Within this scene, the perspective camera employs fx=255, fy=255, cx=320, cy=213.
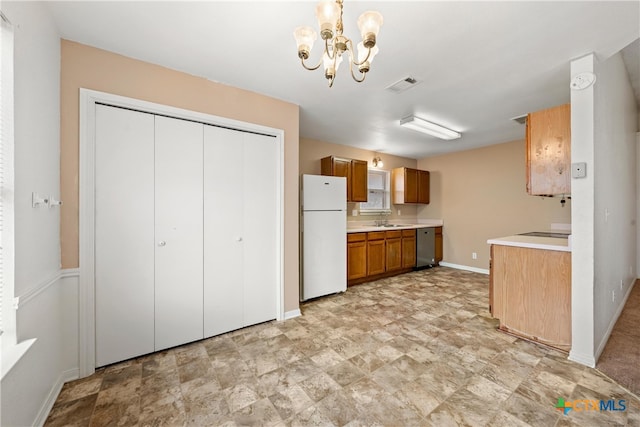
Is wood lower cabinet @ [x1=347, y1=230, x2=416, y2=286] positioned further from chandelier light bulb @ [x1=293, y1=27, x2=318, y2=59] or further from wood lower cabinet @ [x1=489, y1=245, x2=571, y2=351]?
chandelier light bulb @ [x1=293, y1=27, x2=318, y2=59]

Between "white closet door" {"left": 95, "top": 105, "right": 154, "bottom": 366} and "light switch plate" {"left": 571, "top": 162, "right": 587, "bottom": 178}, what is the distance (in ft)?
11.1

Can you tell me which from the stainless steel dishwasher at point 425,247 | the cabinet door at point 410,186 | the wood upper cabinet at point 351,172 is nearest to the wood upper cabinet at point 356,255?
the wood upper cabinet at point 351,172

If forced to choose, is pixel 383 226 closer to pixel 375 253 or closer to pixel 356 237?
pixel 375 253

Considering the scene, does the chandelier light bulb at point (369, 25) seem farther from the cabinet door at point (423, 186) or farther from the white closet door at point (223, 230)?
the cabinet door at point (423, 186)

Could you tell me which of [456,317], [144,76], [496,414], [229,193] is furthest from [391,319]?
[144,76]

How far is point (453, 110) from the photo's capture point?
10.1 feet

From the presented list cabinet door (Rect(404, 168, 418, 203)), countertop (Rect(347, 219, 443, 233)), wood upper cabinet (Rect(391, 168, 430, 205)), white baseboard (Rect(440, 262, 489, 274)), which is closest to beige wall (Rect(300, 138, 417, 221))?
countertop (Rect(347, 219, 443, 233))

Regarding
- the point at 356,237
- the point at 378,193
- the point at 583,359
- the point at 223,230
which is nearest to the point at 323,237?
the point at 356,237

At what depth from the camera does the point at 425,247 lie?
5.14 meters

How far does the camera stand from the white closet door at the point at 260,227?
103 inches

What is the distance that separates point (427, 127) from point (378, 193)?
6.75 ft

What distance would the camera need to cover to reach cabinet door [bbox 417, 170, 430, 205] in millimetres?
5535

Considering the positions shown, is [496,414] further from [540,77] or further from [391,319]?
[540,77]

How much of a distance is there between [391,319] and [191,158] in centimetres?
260
